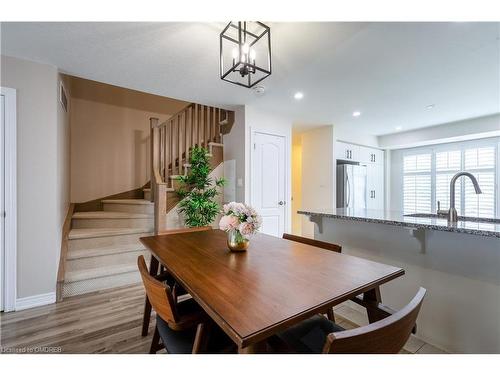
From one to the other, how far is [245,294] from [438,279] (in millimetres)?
1602

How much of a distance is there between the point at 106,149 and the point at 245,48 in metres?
3.85

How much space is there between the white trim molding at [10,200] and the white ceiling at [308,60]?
1.63ft

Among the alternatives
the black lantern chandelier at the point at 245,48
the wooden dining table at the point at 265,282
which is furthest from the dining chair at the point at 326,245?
the black lantern chandelier at the point at 245,48

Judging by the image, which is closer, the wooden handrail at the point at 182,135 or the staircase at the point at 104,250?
the staircase at the point at 104,250

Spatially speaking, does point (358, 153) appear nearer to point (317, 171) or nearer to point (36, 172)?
point (317, 171)

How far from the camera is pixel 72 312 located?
7.32ft

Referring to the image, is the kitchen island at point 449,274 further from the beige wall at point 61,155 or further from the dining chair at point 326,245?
the beige wall at point 61,155

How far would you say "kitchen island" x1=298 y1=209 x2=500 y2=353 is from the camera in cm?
151

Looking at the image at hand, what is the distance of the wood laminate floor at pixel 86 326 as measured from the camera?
175cm

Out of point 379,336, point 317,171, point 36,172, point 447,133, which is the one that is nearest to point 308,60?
point 379,336

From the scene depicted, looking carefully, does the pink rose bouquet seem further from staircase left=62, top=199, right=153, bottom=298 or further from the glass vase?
staircase left=62, top=199, right=153, bottom=298

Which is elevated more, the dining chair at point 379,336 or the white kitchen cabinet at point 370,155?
the white kitchen cabinet at point 370,155
